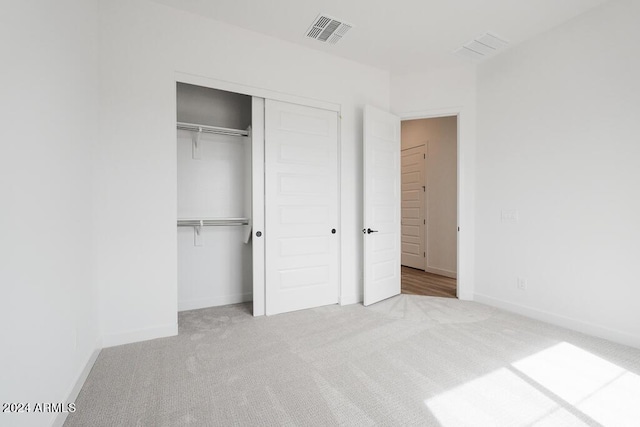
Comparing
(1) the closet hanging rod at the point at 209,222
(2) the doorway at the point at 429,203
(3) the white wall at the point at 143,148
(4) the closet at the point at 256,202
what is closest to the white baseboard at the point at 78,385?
(3) the white wall at the point at 143,148

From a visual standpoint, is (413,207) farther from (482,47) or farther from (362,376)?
(362,376)

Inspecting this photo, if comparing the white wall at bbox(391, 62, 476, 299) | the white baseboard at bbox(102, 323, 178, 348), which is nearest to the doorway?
the white wall at bbox(391, 62, 476, 299)

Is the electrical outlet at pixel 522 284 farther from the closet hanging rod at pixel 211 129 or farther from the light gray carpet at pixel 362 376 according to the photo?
the closet hanging rod at pixel 211 129

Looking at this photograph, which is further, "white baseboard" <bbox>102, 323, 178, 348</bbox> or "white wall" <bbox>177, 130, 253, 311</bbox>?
"white wall" <bbox>177, 130, 253, 311</bbox>

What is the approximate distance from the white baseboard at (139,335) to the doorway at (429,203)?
3133mm

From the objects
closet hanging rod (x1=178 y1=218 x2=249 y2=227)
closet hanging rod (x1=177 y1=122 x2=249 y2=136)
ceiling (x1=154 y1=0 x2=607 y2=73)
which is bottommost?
closet hanging rod (x1=178 y1=218 x2=249 y2=227)

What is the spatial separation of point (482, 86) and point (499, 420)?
354 cm

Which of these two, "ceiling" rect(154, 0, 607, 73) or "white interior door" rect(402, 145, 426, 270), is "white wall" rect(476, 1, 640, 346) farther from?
"white interior door" rect(402, 145, 426, 270)

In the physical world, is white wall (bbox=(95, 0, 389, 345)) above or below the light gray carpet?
above

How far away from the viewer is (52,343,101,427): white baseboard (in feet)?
Result: 5.00

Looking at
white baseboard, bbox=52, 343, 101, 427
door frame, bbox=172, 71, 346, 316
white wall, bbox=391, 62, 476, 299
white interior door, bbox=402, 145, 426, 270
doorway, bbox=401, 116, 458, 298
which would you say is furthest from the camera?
white interior door, bbox=402, 145, 426, 270

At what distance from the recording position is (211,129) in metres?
3.28

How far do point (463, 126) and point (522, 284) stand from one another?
2009 millimetres

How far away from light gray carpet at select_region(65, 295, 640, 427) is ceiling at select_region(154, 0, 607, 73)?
299 cm
